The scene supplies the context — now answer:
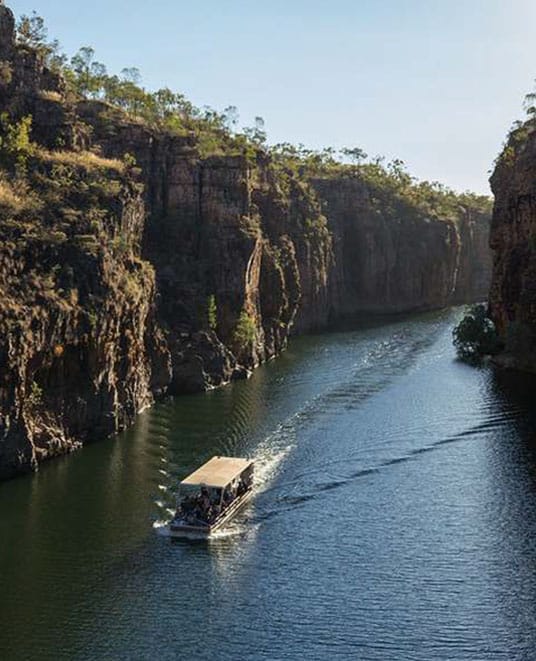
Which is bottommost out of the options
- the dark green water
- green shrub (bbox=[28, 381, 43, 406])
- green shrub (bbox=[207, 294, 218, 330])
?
the dark green water

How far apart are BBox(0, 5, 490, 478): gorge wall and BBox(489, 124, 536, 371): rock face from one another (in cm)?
2960

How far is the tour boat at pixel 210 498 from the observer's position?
157 ft

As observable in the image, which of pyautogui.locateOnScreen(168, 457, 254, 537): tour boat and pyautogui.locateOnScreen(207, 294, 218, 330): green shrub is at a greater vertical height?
pyautogui.locateOnScreen(207, 294, 218, 330): green shrub

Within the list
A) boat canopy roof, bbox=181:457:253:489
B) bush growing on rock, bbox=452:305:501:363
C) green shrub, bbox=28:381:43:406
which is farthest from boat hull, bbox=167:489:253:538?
bush growing on rock, bbox=452:305:501:363

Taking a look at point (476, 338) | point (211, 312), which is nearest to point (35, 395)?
point (211, 312)

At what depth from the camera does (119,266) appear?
74562 mm

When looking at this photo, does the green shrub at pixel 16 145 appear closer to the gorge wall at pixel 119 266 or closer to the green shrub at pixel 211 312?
the gorge wall at pixel 119 266

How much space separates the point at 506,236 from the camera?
113625 millimetres

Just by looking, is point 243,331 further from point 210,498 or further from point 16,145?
point 210,498

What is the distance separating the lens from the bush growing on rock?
109438mm

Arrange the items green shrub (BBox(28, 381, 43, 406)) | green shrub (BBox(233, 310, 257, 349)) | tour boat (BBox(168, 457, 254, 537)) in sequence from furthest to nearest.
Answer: green shrub (BBox(233, 310, 257, 349)) < green shrub (BBox(28, 381, 43, 406)) < tour boat (BBox(168, 457, 254, 537))

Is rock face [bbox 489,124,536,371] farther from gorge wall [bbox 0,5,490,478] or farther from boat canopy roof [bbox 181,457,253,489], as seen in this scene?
boat canopy roof [bbox 181,457,253,489]

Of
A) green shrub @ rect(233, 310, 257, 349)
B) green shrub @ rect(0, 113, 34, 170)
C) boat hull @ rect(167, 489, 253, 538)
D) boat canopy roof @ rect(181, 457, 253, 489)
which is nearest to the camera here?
boat hull @ rect(167, 489, 253, 538)

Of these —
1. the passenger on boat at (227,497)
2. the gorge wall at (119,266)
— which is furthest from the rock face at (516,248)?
the passenger on boat at (227,497)
